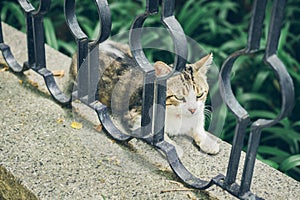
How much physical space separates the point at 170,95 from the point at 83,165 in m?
0.45

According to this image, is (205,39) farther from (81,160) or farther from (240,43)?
(81,160)

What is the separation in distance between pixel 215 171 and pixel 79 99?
1.93 ft

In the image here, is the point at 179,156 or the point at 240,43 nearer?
the point at 179,156

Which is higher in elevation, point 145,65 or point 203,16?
point 145,65

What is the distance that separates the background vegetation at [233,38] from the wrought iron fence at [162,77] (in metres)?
1.07

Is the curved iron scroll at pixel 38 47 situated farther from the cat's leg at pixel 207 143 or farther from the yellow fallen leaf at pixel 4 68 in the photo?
the cat's leg at pixel 207 143

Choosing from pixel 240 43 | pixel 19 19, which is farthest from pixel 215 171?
pixel 19 19

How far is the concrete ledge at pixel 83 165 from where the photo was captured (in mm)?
1784

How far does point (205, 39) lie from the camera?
12.0 feet

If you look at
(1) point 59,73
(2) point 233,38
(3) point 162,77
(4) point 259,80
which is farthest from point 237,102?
(2) point 233,38

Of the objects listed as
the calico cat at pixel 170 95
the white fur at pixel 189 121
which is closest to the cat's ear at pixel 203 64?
the calico cat at pixel 170 95

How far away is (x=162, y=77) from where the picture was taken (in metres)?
1.68

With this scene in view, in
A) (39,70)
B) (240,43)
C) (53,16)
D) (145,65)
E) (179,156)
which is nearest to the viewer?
(145,65)

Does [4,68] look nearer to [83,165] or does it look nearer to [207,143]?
[83,165]
